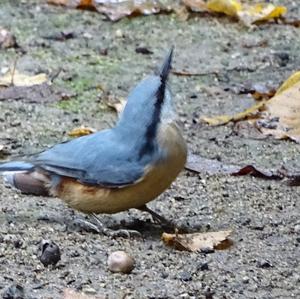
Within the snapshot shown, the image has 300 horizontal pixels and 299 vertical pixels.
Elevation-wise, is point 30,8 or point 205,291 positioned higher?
point 205,291

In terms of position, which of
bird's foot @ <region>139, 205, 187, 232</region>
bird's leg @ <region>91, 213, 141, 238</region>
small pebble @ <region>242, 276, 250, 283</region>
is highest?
small pebble @ <region>242, 276, 250, 283</region>

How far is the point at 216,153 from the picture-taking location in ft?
19.9

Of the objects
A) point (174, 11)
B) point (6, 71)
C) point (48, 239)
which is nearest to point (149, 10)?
point (174, 11)

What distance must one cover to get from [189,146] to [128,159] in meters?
1.54

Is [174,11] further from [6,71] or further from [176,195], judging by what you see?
[176,195]

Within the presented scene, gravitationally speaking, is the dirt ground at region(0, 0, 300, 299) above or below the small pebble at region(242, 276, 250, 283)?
below

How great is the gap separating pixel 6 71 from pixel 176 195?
7.90 ft

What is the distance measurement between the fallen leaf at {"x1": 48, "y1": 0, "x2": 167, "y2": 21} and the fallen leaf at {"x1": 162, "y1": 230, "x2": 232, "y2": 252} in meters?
4.22

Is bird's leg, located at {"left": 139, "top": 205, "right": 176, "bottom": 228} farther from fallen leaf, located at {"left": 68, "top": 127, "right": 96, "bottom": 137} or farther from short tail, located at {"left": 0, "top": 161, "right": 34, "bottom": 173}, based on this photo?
fallen leaf, located at {"left": 68, "top": 127, "right": 96, "bottom": 137}

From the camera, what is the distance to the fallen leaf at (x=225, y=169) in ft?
18.4

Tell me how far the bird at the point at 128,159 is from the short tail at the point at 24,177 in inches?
4.0

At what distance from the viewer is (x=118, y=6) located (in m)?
8.82

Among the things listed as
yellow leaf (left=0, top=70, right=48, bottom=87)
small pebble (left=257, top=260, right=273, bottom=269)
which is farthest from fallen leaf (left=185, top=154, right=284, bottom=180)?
yellow leaf (left=0, top=70, right=48, bottom=87)

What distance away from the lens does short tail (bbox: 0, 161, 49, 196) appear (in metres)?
4.97
